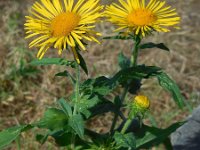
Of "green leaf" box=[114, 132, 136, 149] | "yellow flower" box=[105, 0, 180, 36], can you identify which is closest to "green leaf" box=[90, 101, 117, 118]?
"green leaf" box=[114, 132, 136, 149]

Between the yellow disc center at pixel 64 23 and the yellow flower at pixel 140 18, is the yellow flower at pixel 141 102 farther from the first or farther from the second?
the yellow disc center at pixel 64 23

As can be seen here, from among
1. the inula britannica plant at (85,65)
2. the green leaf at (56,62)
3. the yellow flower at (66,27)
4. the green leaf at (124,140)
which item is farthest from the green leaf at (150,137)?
the yellow flower at (66,27)

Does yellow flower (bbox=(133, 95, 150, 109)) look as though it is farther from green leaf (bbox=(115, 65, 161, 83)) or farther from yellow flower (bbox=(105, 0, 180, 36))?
yellow flower (bbox=(105, 0, 180, 36))

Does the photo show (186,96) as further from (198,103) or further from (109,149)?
(109,149)

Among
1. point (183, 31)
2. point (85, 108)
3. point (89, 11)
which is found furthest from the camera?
point (183, 31)

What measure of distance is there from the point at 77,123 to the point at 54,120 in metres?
0.12

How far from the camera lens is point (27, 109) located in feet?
9.09

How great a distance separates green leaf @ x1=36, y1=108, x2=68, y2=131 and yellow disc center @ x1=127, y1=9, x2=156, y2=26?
1.34 ft

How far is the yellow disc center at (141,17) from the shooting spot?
1615mm

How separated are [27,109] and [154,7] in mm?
1289

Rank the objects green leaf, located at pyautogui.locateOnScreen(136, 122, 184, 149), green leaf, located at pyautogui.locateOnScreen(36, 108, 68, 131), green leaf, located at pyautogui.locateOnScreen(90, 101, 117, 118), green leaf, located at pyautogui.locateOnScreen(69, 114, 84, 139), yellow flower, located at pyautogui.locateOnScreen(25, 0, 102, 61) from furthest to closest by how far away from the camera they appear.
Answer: green leaf, located at pyautogui.locateOnScreen(136, 122, 184, 149), green leaf, located at pyautogui.locateOnScreen(90, 101, 117, 118), green leaf, located at pyautogui.locateOnScreen(36, 108, 68, 131), green leaf, located at pyautogui.locateOnScreen(69, 114, 84, 139), yellow flower, located at pyautogui.locateOnScreen(25, 0, 102, 61)

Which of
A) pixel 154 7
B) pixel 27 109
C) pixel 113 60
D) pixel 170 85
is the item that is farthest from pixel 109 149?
pixel 113 60

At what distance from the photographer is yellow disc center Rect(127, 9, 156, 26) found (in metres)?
1.62

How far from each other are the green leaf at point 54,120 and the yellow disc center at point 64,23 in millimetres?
332
